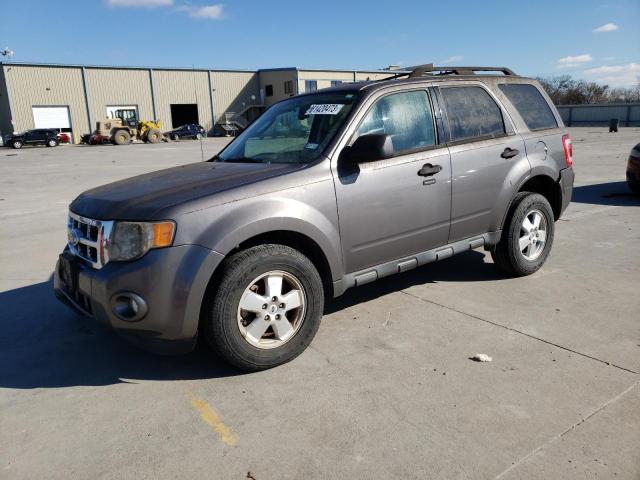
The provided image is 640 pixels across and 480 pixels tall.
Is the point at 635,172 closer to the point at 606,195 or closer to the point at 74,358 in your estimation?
the point at 606,195

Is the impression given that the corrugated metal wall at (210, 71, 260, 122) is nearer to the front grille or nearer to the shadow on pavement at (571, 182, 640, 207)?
the shadow on pavement at (571, 182, 640, 207)

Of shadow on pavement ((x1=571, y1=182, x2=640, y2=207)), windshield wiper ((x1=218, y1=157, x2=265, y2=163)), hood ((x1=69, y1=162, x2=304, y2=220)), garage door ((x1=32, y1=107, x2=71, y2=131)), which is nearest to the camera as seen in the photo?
hood ((x1=69, y1=162, x2=304, y2=220))

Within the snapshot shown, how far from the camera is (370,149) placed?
11.3ft

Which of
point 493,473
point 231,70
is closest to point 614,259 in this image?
point 493,473

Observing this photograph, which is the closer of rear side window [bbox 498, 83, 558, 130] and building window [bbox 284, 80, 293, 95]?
rear side window [bbox 498, 83, 558, 130]

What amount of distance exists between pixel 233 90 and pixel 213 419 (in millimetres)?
→ 60132

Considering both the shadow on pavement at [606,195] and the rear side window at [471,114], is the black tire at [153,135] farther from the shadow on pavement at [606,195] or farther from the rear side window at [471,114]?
the rear side window at [471,114]

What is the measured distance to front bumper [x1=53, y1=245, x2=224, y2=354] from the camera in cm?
293

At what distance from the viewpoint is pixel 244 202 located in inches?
125

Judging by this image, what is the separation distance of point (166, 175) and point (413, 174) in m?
1.91

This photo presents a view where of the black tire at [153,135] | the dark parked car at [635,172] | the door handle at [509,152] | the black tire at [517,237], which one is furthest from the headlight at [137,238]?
the black tire at [153,135]

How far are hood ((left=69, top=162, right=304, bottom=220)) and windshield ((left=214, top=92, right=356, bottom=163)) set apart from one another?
0.70 feet

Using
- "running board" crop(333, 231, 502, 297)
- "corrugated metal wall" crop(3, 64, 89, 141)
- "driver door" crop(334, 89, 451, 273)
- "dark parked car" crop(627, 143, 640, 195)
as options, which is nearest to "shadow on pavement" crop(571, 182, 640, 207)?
"dark parked car" crop(627, 143, 640, 195)

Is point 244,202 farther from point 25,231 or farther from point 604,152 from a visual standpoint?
point 604,152
